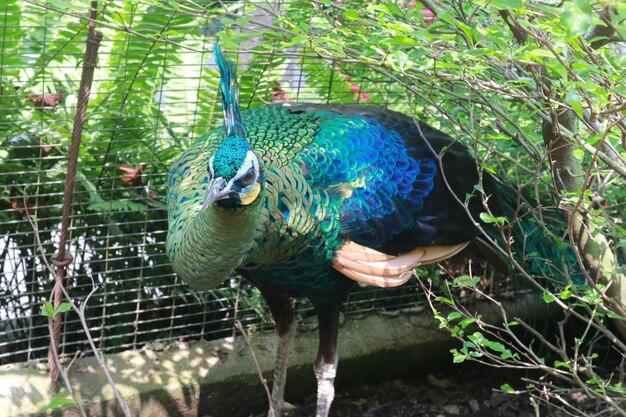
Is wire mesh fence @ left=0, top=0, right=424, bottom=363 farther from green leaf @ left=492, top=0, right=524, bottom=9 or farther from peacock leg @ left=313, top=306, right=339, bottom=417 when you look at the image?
green leaf @ left=492, top=0, right=524, bottom=9

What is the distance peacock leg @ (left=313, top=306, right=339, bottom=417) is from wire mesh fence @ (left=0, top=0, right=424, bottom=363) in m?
0.71

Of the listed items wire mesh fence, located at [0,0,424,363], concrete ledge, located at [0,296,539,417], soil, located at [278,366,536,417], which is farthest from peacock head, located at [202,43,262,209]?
soil, located at [278,366,536,417]

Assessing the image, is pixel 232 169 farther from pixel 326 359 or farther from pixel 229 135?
pixel 326 359

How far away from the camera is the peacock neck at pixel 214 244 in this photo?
9.08 ft

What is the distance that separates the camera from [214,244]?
2.83m

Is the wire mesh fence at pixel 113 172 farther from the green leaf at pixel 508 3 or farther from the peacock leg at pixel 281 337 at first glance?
the green leaf at pixel 508 3

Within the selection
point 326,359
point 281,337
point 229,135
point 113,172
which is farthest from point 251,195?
point 113,172

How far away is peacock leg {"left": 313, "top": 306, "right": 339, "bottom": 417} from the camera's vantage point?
375 cm

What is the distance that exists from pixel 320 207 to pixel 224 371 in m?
1.33

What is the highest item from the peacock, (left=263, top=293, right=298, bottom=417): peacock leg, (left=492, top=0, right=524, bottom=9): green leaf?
(left=492, top=0, right=524, bottom=9): green leaf

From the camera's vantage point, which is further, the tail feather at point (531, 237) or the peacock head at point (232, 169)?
the tail feather at point (531, 237)

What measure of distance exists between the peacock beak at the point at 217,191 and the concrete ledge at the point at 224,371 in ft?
5.74

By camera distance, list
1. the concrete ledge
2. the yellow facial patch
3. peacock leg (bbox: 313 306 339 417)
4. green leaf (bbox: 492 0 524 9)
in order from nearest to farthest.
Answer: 1. green leaf (bbox: 492 0 524 9)
2. the yellow facial patch
3. peacock leg (bbox: 313 306 339 417)
4. the concrete ledge

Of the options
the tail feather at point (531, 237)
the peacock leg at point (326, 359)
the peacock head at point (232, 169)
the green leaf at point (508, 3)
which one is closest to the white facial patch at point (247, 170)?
the peacock head at point (232, 169)
